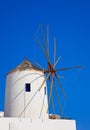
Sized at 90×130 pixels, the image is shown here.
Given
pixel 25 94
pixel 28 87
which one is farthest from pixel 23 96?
pixel 28 87

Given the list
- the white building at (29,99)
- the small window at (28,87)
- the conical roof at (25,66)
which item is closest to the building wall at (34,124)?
the white building at (29,99)

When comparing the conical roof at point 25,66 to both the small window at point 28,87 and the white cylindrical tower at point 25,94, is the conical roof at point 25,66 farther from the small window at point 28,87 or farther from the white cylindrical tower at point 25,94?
the small window at point 28,87

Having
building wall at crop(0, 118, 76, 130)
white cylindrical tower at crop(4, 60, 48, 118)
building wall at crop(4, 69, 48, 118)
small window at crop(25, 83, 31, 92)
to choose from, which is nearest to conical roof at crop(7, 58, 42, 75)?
white cylindrical tower at crop(4, 60, 48, 118)

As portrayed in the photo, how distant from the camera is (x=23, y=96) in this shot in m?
19.6

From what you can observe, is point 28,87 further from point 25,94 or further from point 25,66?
point 25,66

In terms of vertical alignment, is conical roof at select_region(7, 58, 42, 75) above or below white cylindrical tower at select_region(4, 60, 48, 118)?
above

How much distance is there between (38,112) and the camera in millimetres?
19609

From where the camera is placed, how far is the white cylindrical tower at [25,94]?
19378 millimetres

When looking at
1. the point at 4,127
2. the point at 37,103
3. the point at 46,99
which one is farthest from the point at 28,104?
the point at 4,127

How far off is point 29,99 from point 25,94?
1.64ft

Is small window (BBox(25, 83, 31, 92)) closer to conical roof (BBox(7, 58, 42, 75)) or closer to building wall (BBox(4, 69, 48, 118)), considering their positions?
building wall (BBox(4, 69, 48, 118))

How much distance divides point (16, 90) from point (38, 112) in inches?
95.2

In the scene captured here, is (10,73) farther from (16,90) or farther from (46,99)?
(46,99)

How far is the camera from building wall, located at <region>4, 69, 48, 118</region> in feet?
63.5
